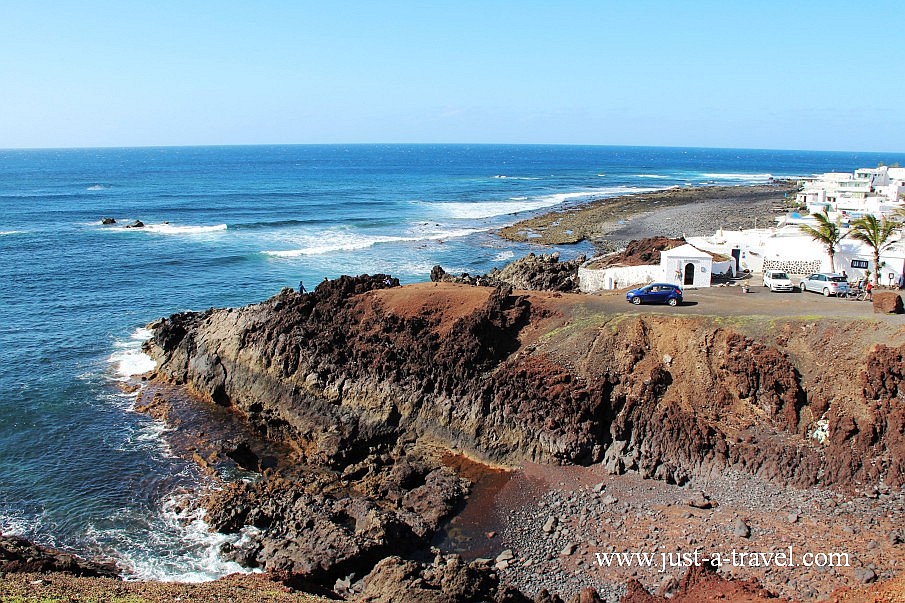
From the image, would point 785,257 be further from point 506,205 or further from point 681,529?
point 506,205

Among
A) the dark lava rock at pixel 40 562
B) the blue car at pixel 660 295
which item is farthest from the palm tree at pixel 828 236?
the dark lava rock at pixel 40 562

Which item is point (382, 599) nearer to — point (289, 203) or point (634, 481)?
point (634, 481)

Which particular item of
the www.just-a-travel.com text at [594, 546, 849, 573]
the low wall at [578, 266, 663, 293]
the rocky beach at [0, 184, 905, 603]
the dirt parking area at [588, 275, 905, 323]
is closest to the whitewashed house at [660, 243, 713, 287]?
the low wall at [578, 266, 663, 293]

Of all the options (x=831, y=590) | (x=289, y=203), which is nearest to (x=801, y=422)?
(x=831, y=590)

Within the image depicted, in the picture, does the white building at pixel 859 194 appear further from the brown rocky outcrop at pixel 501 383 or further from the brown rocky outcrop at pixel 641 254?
the brown rocky outcrop at pixel 501 383

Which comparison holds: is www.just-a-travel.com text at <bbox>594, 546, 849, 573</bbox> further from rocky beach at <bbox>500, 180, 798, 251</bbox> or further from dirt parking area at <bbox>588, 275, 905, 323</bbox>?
rocky beach at <bbox>500, 180, 798, 251</bbox>

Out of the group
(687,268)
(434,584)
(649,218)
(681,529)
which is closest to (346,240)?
(649,218)
